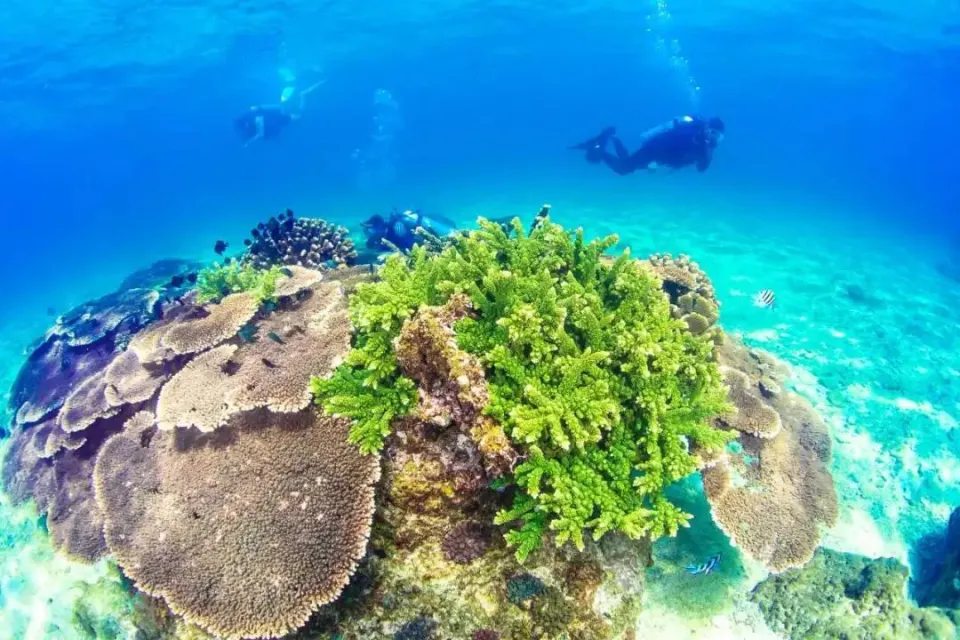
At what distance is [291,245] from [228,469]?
5852 mm

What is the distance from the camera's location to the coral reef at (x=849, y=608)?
542cm

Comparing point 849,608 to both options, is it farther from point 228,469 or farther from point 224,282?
point 224,282

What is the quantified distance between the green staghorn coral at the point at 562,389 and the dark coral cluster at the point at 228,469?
0.42 metres

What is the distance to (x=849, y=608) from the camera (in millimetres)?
5641

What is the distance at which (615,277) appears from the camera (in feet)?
17.2

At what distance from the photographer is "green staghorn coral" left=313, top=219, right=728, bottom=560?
3635mm

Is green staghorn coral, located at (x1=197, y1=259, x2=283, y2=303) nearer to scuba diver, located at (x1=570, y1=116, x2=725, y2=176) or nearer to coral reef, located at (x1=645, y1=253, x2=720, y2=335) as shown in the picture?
coral reef, located at (x1=645, y1=253, x2=720, y2=335)

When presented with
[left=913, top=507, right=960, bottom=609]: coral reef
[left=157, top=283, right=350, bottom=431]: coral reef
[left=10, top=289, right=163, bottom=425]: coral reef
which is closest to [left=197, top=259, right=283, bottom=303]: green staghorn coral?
[left=157, top=283, right=350, bottom=431]: coral reef

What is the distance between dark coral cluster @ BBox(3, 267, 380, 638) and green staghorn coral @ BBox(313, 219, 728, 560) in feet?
1.39

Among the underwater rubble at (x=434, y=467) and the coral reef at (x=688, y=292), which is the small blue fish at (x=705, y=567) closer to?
the underwater rubble at (x=434, y=467)

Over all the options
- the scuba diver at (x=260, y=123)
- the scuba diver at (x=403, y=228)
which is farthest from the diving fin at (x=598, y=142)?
the scuba diver at (x=260, y=123)

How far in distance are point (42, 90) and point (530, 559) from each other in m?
61.0

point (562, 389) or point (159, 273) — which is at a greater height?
point (562, 389)

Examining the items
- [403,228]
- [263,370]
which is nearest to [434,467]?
[263,370]
